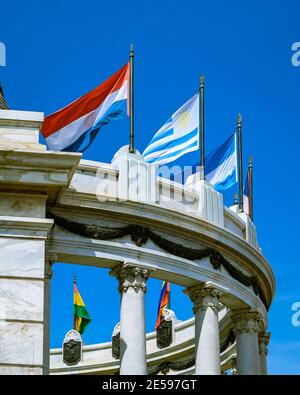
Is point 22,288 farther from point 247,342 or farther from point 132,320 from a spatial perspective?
point 247,342

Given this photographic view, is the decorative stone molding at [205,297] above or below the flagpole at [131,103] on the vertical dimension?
below

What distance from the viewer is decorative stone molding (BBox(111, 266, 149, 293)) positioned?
164ft

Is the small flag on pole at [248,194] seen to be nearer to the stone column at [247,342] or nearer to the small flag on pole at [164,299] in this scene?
the stone column at [247,342]

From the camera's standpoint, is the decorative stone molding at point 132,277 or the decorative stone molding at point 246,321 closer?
the decorative stone molding at point 132,277

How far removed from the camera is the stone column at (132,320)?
48.6 metres

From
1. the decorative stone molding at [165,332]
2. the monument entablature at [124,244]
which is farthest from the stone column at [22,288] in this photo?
the decorative stone molding at [165,332]

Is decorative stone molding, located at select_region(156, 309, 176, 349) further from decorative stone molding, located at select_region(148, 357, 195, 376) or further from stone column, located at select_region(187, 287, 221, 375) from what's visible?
stone column, located at select_region(187, 287, 221, 375)

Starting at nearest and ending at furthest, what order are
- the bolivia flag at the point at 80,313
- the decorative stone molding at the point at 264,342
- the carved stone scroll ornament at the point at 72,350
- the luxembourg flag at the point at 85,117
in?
the luxembourg flag at the point at 85,117 < the decorative stone molding at the point at 264,342 < the carved stone scroll ornament at the point at 72,350 < the bolivia flag at the point at 80,313

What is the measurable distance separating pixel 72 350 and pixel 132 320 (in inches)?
1006

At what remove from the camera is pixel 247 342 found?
5734 cm

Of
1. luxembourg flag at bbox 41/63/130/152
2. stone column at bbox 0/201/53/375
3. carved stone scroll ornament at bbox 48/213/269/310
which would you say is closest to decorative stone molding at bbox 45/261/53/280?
carved stone scroll ornament at bbox 48/213/269/310

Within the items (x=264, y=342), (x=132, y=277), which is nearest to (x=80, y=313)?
(x=264, y=342)

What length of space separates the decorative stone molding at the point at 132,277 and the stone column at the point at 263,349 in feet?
40.9

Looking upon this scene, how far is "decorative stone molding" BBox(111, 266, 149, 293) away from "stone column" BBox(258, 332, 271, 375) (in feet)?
40.9
